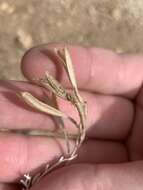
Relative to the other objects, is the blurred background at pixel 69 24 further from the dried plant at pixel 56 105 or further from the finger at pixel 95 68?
the dried plant at pixel 56 105

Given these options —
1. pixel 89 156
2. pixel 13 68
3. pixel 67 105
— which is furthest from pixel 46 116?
pixel 13 68

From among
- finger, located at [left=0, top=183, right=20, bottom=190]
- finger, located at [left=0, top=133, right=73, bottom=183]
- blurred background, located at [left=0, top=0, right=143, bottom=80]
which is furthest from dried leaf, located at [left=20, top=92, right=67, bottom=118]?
blurred background, located at [left=0, top=0, right=143, bottom=80]

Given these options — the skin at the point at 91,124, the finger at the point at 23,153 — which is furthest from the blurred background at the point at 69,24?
the finger at the point at 23,153

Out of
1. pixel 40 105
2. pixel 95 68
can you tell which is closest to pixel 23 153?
pixel 40 105

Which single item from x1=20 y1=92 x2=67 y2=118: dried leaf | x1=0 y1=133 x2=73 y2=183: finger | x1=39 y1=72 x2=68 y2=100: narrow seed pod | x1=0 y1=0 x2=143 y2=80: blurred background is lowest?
x1=0 y1=133 x2=73 y2=183: finger

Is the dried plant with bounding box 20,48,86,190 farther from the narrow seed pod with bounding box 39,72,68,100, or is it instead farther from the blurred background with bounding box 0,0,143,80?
the blurred background with bounding box 0,0,143,80

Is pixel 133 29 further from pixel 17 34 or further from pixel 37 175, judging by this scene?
pixel 37 175

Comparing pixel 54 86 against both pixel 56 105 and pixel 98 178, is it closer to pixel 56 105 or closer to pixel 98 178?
pixel 56 105
